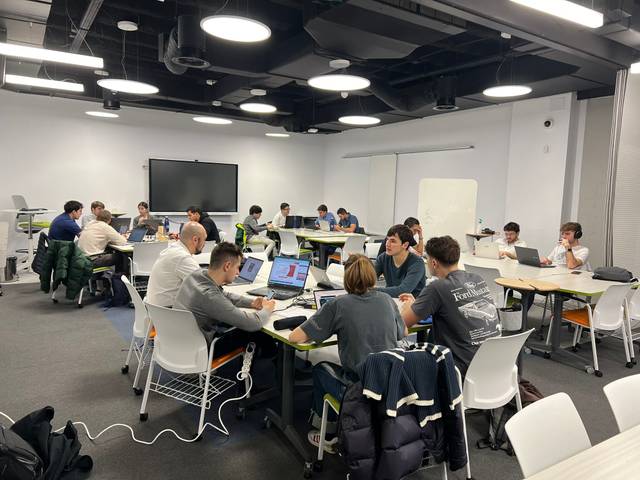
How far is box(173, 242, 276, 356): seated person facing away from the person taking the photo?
8.89 ft

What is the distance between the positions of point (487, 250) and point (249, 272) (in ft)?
11.6

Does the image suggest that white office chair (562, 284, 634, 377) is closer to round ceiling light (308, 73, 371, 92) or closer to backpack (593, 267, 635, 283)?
backpack (593, 267, 635, 283)

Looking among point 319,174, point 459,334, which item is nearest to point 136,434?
point 459,334

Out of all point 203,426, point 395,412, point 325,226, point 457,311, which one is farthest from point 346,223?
point 395,412

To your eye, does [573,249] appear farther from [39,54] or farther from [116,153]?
[116,153]

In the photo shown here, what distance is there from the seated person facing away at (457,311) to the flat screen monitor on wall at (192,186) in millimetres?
8145

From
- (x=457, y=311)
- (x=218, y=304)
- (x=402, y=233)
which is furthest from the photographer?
(x=402, y=233)

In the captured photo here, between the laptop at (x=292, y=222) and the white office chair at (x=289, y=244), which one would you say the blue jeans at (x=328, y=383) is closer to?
the white office chair at (x=289, y=244)

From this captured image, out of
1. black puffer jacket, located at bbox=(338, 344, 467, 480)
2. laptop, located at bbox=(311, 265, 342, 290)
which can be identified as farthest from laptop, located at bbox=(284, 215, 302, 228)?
black puffer jacket, located at bbox=(338, 344, 467, 480)

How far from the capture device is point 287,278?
146 inches

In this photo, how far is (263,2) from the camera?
484cm

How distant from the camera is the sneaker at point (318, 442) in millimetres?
2529

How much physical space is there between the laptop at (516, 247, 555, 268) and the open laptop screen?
3.19 m

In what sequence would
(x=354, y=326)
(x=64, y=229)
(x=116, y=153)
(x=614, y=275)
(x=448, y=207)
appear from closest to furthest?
1. (x=354, y=326)
2. (x=614, y=275)
3. (x=64, y=229)
4. (x=448, y=207)
5. (x=116, y=153)
